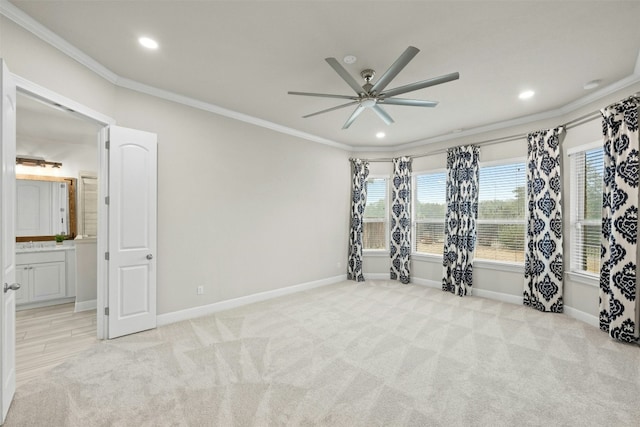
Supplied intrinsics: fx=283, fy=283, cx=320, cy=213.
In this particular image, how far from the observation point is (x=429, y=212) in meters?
5.78

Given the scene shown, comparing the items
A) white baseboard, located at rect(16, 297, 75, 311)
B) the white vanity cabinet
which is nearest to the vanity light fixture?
the white vanity cabinet

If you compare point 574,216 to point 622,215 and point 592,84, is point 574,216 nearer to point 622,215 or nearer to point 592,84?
point 622,215

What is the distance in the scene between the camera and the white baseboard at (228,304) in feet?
12.1

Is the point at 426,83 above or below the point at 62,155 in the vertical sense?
above

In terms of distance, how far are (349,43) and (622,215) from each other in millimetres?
3532

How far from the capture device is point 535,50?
2.67 m

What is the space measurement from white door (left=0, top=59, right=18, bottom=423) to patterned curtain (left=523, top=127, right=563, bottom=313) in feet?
19.2

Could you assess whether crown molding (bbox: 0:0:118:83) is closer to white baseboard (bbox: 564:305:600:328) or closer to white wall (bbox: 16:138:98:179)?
white wall (bbox: 16:138:98:179)

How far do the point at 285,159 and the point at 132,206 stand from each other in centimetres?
250

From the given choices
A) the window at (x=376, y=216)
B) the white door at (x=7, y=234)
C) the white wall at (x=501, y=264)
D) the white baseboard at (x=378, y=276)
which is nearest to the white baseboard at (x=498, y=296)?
the white wall at (x=501, y=264)

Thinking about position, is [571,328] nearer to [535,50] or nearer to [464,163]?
[464,163]

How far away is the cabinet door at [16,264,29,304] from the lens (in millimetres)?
4242

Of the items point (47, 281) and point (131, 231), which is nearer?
point (131, 231)

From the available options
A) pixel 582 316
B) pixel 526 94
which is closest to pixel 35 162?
pixel 526 94
